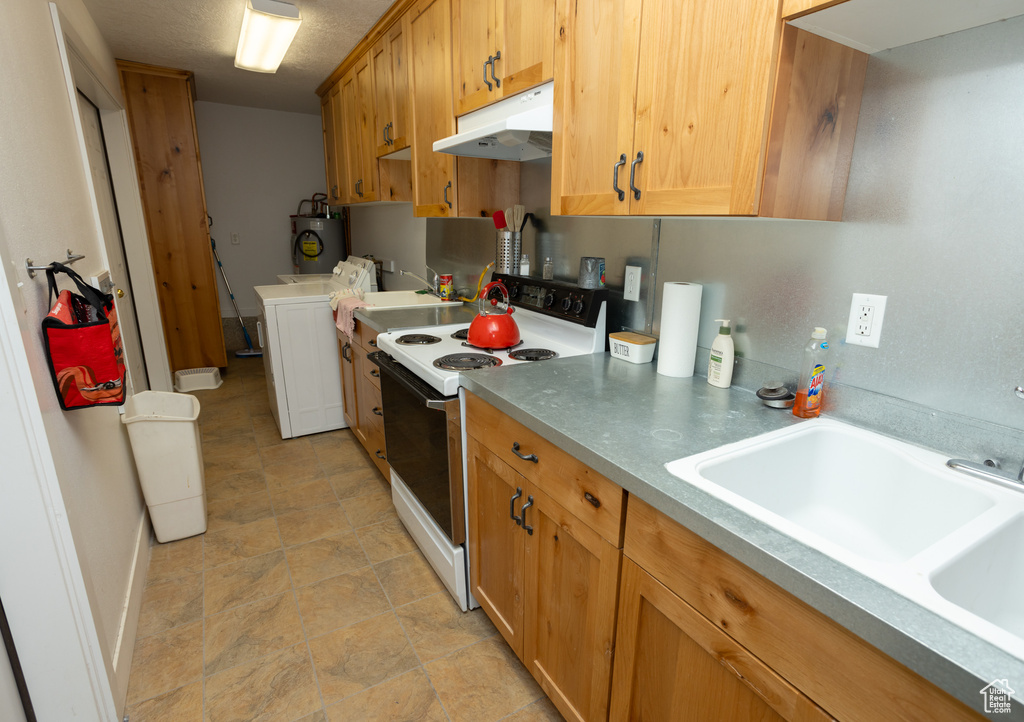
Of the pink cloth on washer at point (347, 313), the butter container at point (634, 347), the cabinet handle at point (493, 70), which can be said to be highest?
the cabinet handle at point (493, 70)

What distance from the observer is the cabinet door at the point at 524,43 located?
150 cm

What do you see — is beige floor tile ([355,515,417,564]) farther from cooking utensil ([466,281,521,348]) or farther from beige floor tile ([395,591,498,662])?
cooking utensil ([466,281,521,348])

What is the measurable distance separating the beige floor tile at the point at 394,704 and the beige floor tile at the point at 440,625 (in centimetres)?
10

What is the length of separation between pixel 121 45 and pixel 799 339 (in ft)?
13.6

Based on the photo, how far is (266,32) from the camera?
2.57 metres

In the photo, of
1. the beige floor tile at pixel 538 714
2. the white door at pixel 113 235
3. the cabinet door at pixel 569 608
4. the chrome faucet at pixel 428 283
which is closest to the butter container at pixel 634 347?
the cabinet door at pixel 569 608

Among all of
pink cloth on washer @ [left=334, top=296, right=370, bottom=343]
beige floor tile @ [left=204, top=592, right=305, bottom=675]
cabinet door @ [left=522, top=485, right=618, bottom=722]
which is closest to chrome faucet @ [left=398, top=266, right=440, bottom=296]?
pink cloth on washer @ [left=334, top=296, right=370, bottom=343]

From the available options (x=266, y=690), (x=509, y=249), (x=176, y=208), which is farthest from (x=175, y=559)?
(x=176, y=208)

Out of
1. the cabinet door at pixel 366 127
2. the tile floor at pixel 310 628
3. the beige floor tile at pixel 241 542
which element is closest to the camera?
the tile floor at pixel 310 628

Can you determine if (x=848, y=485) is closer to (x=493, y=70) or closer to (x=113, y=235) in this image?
(x=493, y=70)

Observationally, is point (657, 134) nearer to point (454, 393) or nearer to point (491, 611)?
point (454, 393)

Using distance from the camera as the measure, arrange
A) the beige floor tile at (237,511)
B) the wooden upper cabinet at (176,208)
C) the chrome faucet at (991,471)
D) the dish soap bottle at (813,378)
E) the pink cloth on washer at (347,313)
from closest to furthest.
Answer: the chrome faucet at (991,471) < the dish soap bottle at (813,378) < the beige floor tile at (237,511) < the pink cloth on washer at (347,313) < the wooden upper cabinet at (176,208)

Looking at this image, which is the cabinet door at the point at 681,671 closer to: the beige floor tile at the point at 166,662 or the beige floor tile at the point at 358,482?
the beige floor tile at the point at 166,662

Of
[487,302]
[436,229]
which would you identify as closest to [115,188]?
[436,229]
